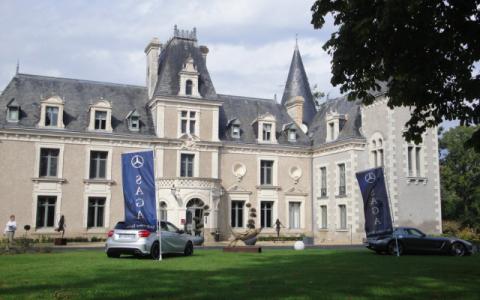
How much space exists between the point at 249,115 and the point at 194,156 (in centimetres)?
737

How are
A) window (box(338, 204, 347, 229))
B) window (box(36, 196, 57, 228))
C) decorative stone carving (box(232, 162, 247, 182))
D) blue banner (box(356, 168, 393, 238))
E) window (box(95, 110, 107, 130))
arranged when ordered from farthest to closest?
1. decorative stone carving (box(232, 162, 247, 182))
2. window (box(338, 204, 347, 229))
3. window (box(95, 110, 107, 130))
4. window (box(36, 196, 57, 228))
5. blue banner (box(356, 168, 393, 238))

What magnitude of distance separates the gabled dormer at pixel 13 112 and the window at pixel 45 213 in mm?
5236

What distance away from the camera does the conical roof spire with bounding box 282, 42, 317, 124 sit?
4734 cm

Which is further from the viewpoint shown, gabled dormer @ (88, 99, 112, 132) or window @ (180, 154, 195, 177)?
window @ (180, 154, 195, 177)

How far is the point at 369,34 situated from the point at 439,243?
528 inches

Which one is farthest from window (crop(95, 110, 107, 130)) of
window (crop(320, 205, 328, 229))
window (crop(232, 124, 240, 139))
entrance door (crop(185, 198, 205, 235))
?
window (crop(320, 205, 328, 229))

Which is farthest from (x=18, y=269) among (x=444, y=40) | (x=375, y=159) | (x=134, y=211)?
(x=375, y=159)

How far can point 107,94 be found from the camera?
39.4 meters

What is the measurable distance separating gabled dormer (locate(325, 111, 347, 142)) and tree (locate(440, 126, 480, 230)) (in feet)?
52.4

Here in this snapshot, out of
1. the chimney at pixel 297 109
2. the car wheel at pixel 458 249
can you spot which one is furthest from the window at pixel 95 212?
the car wheel at pixel 458 249

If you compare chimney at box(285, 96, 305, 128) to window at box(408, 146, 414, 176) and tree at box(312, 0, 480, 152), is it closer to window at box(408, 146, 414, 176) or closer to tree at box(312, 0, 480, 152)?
window at box(408, 146, 414, 176)

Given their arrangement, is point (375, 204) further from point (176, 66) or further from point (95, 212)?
point (176, 66)

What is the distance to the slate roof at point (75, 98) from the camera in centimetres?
3538

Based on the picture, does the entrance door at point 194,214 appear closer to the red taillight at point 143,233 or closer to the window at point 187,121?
the window at point 187,121
